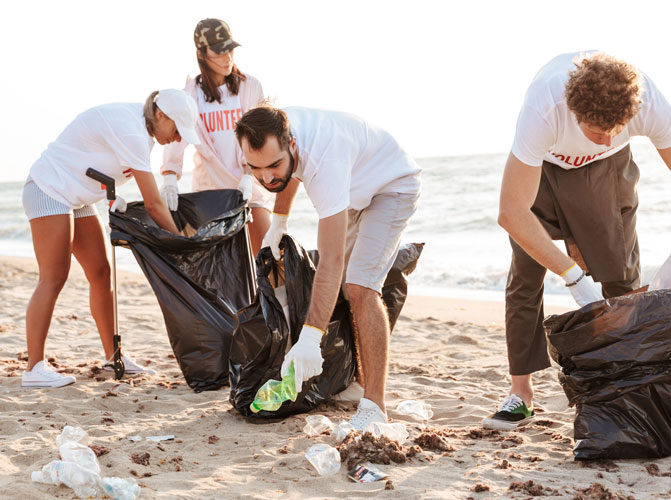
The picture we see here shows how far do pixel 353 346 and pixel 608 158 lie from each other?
124 cm

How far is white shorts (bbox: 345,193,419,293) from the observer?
2.61m

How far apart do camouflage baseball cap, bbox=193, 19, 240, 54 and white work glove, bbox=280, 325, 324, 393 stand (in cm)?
177

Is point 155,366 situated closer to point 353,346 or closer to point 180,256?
point 180,256

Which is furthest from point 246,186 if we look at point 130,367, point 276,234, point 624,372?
point 624,372

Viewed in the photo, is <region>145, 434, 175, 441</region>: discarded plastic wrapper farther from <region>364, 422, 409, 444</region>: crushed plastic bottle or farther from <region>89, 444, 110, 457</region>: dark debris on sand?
<region>364, 422, 409, 444</region>: crushed plastic bottle

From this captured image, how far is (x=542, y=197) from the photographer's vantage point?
8.71ft

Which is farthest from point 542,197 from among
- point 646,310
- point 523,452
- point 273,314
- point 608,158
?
point 273,314

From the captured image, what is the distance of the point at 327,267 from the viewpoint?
2.27m

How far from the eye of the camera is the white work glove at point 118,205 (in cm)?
316

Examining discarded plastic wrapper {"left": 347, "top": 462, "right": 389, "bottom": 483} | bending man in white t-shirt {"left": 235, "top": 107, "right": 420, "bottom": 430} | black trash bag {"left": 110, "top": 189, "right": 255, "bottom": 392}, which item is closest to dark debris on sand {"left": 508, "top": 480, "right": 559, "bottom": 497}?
discarded plastic wrapper {"left": 347, "top": 462, "right": 389, "bottom": 483}

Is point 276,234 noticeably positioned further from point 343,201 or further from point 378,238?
point 343,201

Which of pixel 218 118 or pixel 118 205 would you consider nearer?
pixel 118 205

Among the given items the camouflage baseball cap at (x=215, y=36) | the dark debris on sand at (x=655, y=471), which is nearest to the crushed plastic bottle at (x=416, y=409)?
the dark debris on sand at (x=655, y=471)

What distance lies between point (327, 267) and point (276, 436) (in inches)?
27.2
